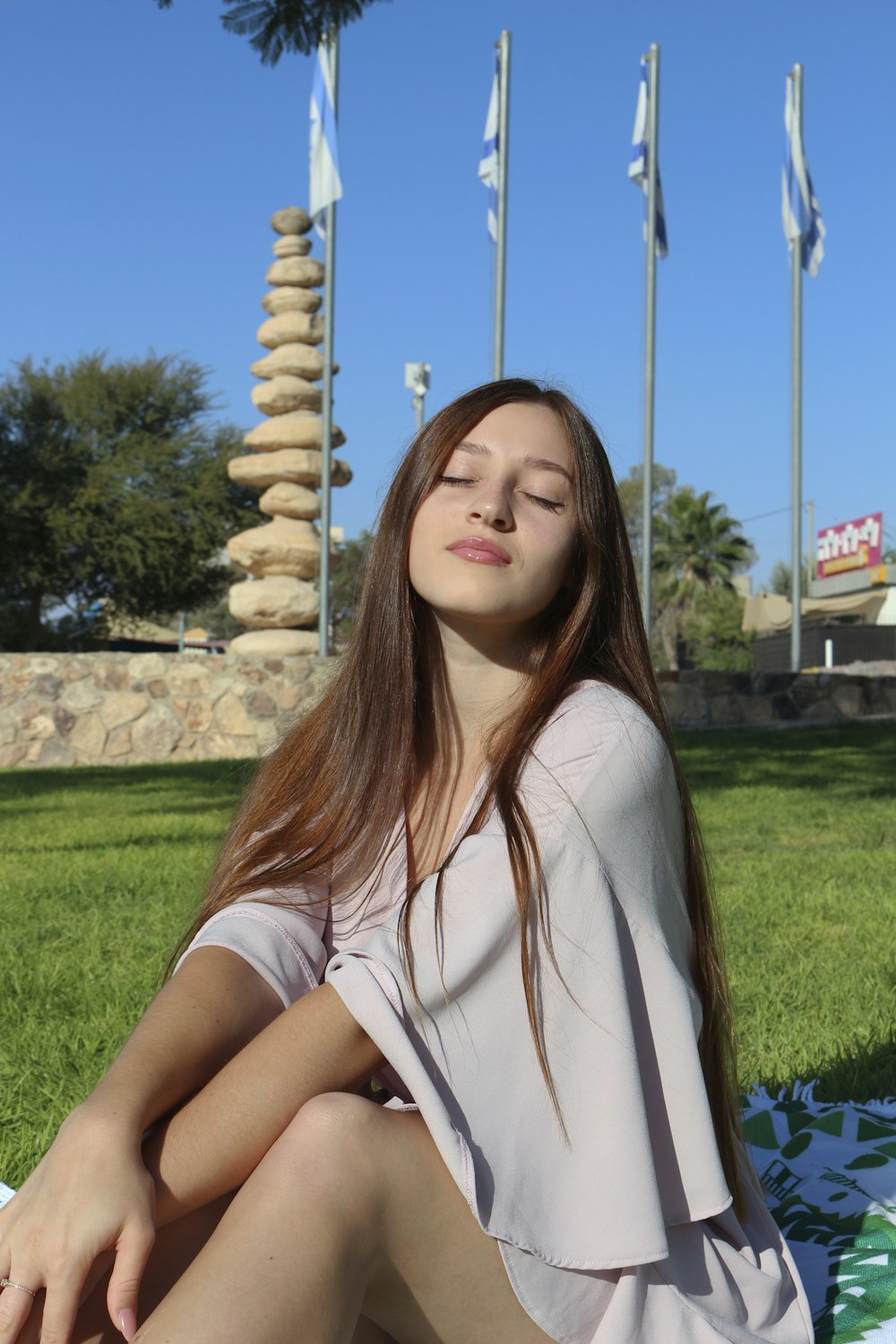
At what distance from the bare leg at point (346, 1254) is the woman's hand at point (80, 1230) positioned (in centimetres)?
11

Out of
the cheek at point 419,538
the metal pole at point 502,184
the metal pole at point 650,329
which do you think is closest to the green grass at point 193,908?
the cheek at point 419,538

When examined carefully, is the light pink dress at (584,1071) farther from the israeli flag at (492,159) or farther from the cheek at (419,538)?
the israeli flag at (492,159)

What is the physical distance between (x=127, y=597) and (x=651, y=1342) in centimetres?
2303

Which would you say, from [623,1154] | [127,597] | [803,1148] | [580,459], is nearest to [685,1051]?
[623,1154]

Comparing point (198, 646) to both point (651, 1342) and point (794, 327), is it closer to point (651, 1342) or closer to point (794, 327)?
point (794, 327)

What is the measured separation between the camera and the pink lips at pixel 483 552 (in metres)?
1.74

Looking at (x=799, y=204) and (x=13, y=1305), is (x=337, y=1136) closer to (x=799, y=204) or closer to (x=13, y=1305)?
(x=13, y=1305)

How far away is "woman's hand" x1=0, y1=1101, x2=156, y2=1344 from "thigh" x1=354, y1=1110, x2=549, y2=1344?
0.25m

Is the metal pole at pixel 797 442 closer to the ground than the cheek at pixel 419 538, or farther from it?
farther from it

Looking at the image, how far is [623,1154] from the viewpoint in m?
1.35

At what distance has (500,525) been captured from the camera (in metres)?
1.75

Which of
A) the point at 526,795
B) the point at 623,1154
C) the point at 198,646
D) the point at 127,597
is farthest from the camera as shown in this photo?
the point at 198,646

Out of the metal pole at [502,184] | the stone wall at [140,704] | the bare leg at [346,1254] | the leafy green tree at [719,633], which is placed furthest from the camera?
the leafy green tree at [719,633]

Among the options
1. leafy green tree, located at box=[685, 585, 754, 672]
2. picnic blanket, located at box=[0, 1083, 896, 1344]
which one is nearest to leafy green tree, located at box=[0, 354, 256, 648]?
leafy green tree, located at box=[685, 585, 754, 672]
